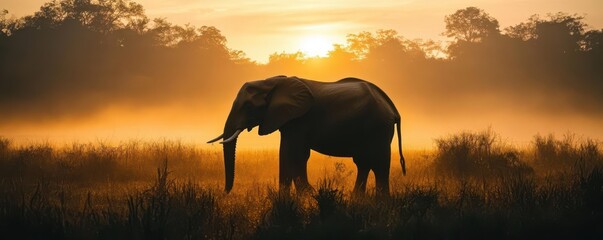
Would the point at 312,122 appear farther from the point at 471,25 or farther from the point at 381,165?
the point at 471,25

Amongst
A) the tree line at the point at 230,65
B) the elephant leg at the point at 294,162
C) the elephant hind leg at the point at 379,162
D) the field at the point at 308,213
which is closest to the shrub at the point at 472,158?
the field at the point at 308,213

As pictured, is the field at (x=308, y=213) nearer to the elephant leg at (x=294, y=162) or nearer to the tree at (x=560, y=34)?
the elephant leg at (x=294, y=162)

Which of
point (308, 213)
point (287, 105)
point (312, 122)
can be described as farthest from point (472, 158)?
point (308, 213)

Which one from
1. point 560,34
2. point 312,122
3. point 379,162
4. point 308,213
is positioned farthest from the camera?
point 560,34

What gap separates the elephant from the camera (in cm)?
1030

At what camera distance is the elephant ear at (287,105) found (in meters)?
10.3

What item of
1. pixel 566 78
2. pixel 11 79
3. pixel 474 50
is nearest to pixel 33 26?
pixel 11 79

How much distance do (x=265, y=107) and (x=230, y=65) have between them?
144ft

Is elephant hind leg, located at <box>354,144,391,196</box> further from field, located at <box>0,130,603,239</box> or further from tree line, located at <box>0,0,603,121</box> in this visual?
tree line, located at <box>0,0,603,121</box>

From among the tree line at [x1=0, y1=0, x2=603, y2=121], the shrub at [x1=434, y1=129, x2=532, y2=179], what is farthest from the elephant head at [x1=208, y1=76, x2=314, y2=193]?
the tree line at [x1=0, y1=0, x2=603, y2=121]

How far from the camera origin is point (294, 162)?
10258mm

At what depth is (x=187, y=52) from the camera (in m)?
→ 51.8

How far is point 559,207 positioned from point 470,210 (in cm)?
120

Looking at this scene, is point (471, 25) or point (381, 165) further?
point (471, 25)
